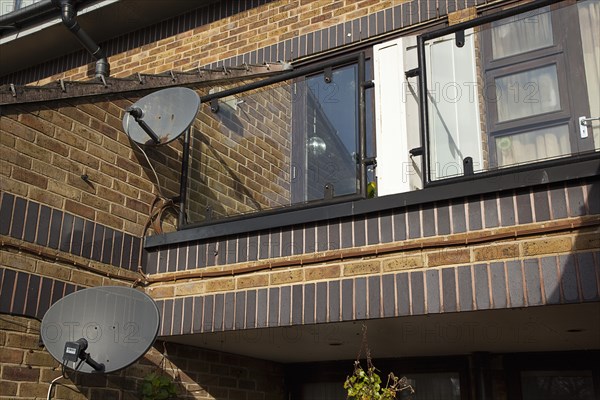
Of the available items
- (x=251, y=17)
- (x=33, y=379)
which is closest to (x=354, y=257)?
(x=33, y=379)

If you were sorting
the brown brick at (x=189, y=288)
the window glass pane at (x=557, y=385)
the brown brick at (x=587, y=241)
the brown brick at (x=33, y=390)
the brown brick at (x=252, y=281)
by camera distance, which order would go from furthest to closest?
the window glass pane at (x=557, y=385) < the brown brick at (x=189, y=288) < the brown brick at (x=252, y=281) < the brown brick at (x=33, y=390) < the brown brick at (x=587, y=241)

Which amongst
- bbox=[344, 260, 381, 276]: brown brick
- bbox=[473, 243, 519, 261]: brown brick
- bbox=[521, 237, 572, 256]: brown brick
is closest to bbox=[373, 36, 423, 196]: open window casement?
bbox=[344, 260, 381, 276]: brown brick

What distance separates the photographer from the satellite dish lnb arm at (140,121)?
16.5 ft

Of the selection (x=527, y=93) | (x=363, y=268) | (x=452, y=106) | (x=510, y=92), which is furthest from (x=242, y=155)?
(x=527, y=93)

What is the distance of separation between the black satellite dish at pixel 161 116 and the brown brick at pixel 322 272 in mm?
1425

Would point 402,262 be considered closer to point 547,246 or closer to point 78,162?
point 547,246

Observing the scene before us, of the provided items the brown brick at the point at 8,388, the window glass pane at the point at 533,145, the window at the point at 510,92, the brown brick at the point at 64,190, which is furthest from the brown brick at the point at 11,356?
the window glass pane at the point at 533,145

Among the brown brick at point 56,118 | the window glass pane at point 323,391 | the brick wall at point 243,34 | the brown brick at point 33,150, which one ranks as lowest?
the window glass pane at point 323,391

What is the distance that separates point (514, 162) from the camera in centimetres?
406

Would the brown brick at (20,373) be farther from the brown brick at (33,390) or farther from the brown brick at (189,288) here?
the brown brick at (189,288)

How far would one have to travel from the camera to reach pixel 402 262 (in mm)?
4156

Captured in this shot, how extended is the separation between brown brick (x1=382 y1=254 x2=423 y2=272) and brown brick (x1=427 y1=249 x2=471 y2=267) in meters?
0.07

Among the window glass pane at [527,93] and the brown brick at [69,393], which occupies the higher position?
the window glass pane at [527,93]

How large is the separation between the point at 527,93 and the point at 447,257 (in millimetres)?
1123
